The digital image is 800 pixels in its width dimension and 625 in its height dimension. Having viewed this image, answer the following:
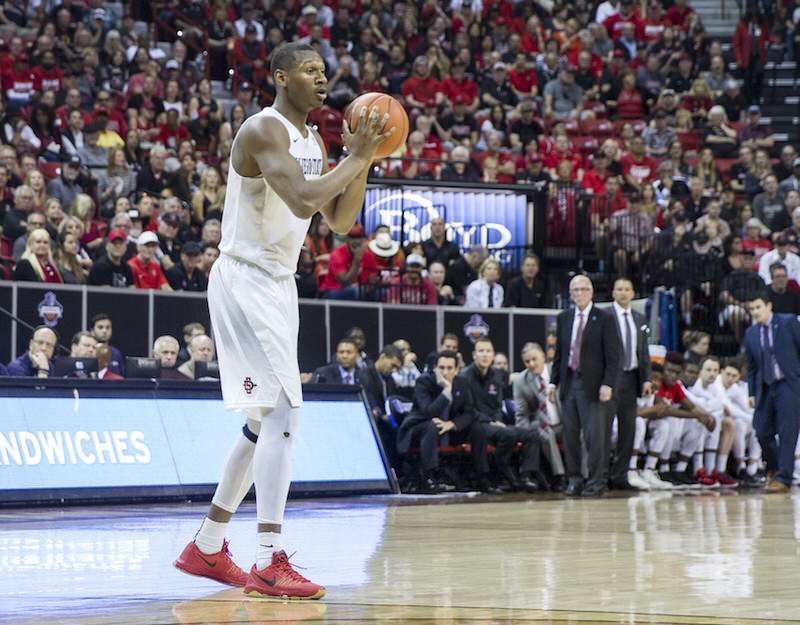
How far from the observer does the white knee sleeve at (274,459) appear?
199 inches

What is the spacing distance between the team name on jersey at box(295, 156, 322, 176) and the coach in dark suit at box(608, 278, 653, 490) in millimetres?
8110

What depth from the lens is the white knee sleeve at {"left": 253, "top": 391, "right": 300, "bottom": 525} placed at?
5043 mm

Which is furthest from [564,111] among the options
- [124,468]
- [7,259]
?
[124,468]

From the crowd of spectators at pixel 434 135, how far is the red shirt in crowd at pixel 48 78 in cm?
2

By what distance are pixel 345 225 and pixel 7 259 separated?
9435 mm

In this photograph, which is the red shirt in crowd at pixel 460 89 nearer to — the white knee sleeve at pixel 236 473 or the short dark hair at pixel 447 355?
the short dark hair at pixel 447 355

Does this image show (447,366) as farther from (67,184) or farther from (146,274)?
(67,184)

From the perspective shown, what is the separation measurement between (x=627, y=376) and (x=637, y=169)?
29.4ft

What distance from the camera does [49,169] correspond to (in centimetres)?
1702

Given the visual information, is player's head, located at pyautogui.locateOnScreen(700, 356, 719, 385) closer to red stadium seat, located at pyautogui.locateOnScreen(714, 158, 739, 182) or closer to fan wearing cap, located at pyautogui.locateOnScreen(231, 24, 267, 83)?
red stadium seat, located at pyautogui.locateOnScreen(714, 158, 739, 182)

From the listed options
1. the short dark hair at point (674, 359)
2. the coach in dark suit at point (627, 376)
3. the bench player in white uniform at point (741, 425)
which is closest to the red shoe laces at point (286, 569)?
the coach in dark suit at point (627, 376)

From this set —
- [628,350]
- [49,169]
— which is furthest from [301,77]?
[49,169]

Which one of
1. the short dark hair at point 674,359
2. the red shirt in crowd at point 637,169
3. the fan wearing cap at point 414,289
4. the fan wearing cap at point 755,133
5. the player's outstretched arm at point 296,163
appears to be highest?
the fan wearing cap at point 755,133

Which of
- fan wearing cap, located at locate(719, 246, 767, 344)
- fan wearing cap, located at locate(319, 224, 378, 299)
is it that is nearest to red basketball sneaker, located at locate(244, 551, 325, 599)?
fan wearing cap, located at locate(319, 224, 378, 299)
